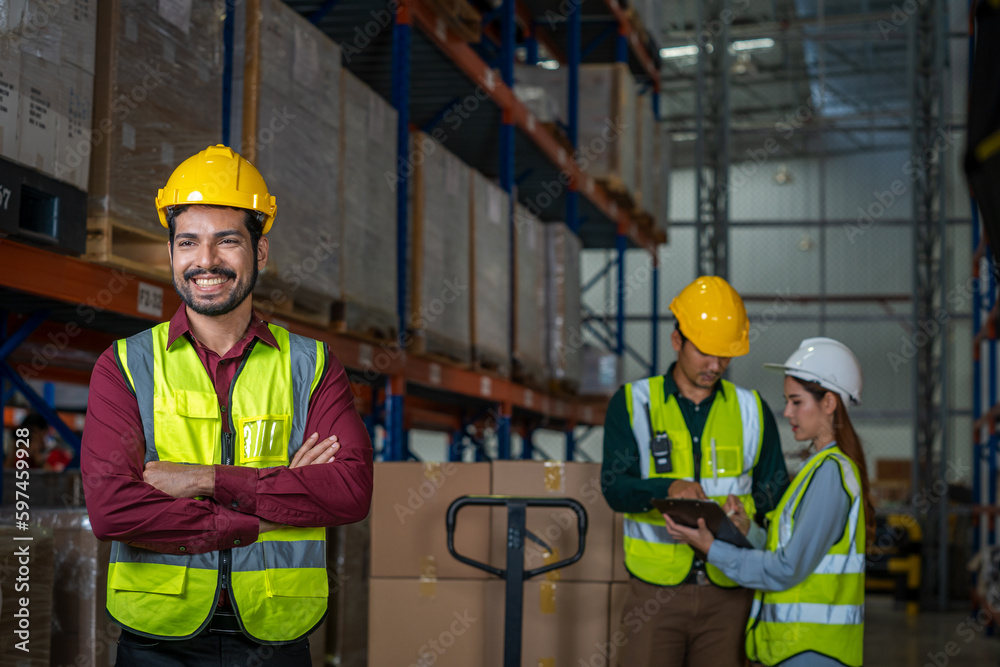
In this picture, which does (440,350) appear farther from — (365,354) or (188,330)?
(188,330)

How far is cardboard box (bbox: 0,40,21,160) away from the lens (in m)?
2.88

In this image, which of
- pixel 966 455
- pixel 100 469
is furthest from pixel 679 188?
pixel 100 469

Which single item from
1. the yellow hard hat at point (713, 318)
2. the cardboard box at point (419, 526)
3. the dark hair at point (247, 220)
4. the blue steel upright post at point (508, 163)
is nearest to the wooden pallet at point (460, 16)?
the blue steel upright post at point (508, 163)

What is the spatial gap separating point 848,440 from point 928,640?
25.9ft

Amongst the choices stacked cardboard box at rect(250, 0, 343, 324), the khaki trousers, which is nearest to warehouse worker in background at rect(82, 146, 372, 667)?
the khaki trousers

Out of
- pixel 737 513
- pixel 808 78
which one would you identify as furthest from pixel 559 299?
pixel 808 78

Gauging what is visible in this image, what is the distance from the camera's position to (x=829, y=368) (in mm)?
3277

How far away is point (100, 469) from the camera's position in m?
2.17

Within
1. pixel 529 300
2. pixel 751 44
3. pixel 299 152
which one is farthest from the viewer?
pixel 751 44

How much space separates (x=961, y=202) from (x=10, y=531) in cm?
2054

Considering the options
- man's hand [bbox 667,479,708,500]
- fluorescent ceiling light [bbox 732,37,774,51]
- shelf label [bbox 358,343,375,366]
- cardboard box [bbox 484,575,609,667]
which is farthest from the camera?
fluorescent ceiling light [bbox 732,37,774,51]

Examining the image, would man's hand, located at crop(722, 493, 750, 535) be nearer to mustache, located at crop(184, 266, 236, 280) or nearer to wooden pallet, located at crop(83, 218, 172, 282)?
mustache, located at crop(184, 266, 236, 280)

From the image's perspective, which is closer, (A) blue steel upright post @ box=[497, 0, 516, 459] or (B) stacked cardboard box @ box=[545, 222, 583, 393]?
(A) blue steel upright post @ box=[497, 0, 516, 459]

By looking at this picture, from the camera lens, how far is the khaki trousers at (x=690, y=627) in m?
3.45
